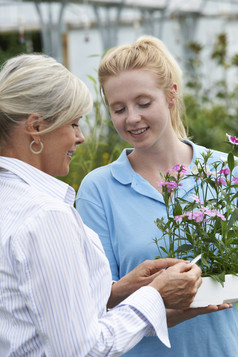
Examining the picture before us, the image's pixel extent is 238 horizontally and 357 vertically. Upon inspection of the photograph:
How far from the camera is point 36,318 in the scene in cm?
125

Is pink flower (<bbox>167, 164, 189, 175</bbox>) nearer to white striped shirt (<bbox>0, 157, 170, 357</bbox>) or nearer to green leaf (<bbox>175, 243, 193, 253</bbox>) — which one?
green leaf (<bbox>175, 243, 193, 253</bbox>)

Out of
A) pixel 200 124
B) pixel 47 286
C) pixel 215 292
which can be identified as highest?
pixel 47 286

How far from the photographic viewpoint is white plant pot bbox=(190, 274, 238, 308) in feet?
5.25

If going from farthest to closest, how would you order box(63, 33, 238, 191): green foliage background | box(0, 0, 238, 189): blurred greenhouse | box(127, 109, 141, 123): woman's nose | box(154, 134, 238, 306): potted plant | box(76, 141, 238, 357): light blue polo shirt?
box(0, 0, 238, 189): blurred greenhouse < box(63, 33, 238, 191): green foliage background < box(127, 109, 141, 123): woman's nose < box(76, 141, 238, 357): light blue polo shirt < box(154, 134, 238, 306): potted plant

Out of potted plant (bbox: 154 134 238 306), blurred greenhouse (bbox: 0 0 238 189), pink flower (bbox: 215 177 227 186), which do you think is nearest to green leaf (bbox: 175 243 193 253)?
potted plant (bbox: 154 134 238 306)

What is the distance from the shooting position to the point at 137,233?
6.07 feet

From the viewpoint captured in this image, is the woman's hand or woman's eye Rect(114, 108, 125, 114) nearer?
the woman's hand

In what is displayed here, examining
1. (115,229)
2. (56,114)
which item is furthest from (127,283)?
(56,114)

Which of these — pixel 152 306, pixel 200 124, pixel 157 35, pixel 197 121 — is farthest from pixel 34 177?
pixel 157 35

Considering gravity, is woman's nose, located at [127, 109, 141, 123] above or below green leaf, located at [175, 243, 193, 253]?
above

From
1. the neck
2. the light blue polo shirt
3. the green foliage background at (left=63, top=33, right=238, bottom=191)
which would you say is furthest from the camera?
the green foliage background at (left=63, top=33, right=238, bottom=191)

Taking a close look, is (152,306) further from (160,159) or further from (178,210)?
(160,159)

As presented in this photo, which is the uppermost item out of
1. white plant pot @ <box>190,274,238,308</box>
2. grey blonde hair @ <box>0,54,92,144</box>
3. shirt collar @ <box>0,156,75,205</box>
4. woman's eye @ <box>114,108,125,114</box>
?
grey blonde hair @ <box>0,54,92,144</box>

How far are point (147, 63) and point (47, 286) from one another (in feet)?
3.34
